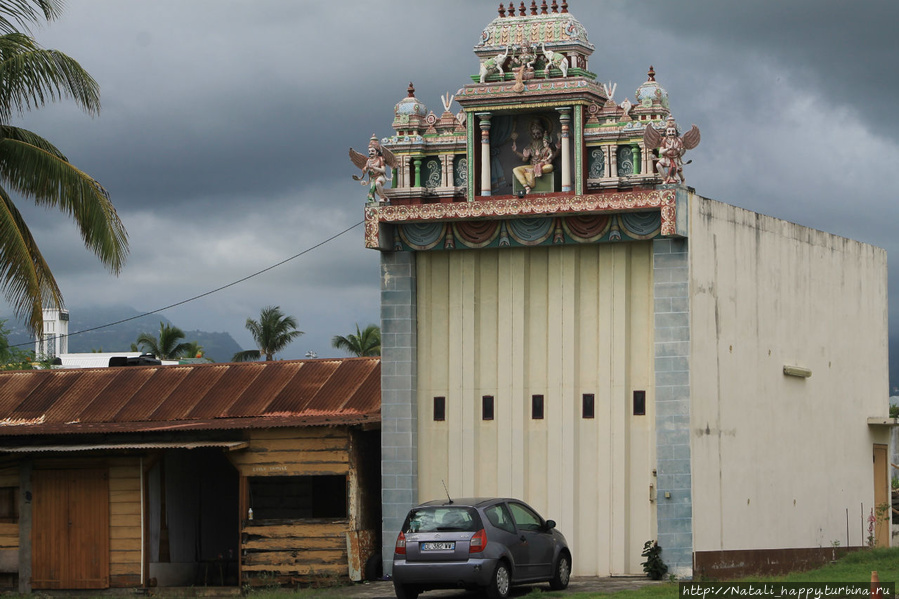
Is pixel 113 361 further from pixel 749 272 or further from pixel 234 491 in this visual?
pixel 749 272

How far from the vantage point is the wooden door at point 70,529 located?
29250mm

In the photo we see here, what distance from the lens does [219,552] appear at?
32.8 meters

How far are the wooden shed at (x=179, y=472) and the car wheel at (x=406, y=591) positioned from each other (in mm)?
5088

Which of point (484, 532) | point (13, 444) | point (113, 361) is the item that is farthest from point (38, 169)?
point (113, 361)

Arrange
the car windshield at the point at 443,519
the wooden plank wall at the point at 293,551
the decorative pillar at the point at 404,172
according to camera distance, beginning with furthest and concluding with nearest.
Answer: the decorative pillar at the point at 404,172
the wooden plank wall at the point at 293,551
the car windshield at the point at 443,519

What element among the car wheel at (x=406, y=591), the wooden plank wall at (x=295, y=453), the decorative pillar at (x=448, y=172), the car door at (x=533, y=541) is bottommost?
the car wheel at (x=406, y=591)

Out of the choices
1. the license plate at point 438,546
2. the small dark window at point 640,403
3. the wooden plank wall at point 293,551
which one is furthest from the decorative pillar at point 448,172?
the license plate at point 438,546

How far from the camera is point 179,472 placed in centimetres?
3145

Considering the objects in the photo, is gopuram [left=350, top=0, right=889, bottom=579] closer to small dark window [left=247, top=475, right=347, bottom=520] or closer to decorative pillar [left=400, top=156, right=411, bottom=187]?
decorative pillar [left=400, top=156, right=411, bottom=187]

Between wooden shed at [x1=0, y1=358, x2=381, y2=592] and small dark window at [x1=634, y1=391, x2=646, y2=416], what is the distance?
5.00 metres

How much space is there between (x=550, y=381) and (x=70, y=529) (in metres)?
9.75

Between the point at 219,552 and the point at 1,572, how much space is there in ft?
15.9

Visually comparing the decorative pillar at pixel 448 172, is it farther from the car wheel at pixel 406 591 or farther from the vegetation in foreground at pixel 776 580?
the car wheel at pixel 406 591

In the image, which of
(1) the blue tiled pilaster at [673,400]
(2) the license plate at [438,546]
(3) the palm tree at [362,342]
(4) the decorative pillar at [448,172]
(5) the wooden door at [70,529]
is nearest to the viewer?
(2) the license plate at [438,546]
